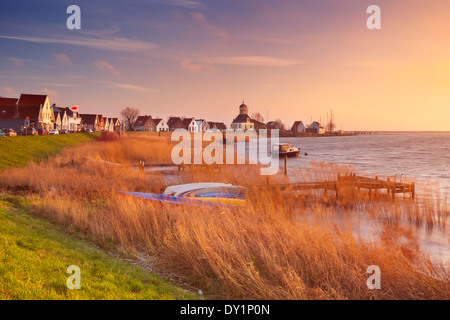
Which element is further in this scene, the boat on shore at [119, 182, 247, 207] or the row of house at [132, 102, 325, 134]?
the row of house at [132, 102, 325, 134]

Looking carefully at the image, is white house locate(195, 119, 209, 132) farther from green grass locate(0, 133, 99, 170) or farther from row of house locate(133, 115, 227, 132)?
green grass locate(0, 133, 99, 170)

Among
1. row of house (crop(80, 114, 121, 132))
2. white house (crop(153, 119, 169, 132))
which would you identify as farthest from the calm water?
row of house (crop(80, 114, 121, 132))

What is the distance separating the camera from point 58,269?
7871 millimetres

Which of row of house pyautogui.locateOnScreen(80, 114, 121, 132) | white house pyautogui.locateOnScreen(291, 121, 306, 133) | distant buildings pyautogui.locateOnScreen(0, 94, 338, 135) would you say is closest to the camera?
distant buildings pyautogui.locateOnScreen(0, 94, 338, 135)

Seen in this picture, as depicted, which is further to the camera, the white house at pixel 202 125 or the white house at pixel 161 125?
the white house at pixel 161 125

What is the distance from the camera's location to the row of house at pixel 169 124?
126312mm

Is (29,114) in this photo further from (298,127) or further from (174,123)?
(298,127)

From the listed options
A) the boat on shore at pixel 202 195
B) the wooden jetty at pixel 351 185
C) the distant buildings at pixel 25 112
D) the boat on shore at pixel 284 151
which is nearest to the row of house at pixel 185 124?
the distant buildings at pixel 25 112

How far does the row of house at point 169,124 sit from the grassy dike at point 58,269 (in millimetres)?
113306

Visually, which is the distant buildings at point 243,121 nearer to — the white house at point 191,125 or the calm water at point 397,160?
the white house at point 191,125

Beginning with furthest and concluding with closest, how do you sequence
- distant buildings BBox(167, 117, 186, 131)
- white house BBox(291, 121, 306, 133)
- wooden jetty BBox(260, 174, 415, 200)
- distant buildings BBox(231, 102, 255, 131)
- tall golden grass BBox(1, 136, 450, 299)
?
white house BBox(291, 121, 306, 133) < distant buildings BBox(231, 102, 255, 131) < distant buildings BBox(167, 117, 186, 131) < wooden jetty BBox(260, 174, 415, 200) < tall golden grass BBox(1, 136, 450, 299)

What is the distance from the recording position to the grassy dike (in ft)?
21.5

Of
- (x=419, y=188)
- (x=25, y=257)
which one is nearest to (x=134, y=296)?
(x=25, y=257)
